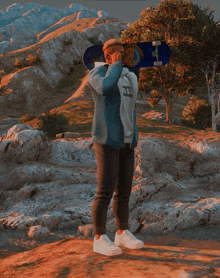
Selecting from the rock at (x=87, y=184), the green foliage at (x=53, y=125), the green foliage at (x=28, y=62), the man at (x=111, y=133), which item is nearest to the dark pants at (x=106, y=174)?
the man at (x=111, y=133)

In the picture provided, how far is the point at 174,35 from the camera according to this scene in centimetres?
1616

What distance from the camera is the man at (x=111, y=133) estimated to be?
266cm

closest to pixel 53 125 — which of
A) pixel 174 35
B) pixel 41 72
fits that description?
pixel 174 35

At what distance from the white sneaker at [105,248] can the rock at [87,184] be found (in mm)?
2600

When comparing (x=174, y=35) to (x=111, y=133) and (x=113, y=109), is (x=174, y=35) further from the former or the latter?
(x=111, y=133)

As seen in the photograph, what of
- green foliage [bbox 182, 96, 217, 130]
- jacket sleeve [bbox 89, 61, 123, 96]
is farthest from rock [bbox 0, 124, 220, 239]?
green foliage [bbox 182, 96, 217, 130]

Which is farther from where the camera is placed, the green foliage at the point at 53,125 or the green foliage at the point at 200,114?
the green foliage at the point at 200,114

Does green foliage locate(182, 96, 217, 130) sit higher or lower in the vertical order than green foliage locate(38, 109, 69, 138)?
higher

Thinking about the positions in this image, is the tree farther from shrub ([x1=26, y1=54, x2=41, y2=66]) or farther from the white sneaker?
shrub ([x1=26, y1=54, x2=41, y2=66])

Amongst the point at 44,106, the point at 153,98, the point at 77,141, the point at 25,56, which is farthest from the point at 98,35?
the point at 77,141

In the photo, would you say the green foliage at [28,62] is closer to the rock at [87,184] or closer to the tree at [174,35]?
the tree at [174,35]

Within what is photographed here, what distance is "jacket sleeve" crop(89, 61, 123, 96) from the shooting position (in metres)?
2.53

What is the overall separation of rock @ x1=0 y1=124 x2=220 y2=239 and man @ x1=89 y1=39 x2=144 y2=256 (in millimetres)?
2705

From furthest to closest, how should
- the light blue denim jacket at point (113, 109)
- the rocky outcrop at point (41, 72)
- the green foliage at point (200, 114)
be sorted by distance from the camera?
the rocky outcrop at point (41, 72) → the green foliage at point (200, 114) → the light blue denim jacket at point (113, 109)
